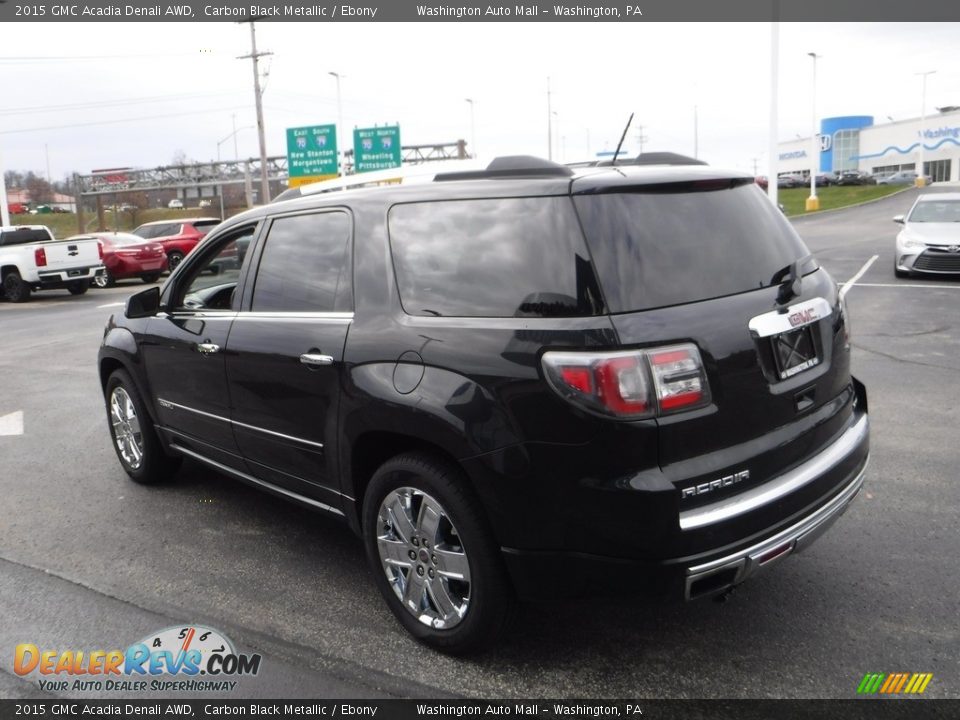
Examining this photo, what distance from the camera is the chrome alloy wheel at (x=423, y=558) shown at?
309 centimetres

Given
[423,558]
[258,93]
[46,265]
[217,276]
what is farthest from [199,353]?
[258,93]

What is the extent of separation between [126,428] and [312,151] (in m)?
41.8

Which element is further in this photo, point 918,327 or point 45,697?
point 918,327

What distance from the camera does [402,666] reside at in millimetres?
3150

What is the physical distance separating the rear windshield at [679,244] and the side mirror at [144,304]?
3.07m

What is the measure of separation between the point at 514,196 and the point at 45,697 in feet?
8.40

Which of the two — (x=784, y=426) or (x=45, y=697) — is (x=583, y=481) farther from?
(x=45, y=697)

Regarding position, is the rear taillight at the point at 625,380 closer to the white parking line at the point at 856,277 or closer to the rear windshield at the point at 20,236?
the white parking line at the point at 856,277

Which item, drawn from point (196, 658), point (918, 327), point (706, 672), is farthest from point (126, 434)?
point (918, 327)

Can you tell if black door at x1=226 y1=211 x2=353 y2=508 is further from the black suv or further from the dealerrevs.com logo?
the dealerrevs.com logo

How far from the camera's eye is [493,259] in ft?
9.83

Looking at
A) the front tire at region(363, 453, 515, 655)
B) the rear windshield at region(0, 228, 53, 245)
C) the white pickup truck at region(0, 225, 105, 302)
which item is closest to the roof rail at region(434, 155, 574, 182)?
the front tire at region(363, 453, 515, 655)

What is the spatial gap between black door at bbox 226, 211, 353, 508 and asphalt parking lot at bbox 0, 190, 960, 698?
1.81 ft

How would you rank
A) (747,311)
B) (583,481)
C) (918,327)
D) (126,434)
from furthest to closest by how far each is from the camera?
(918,327), (126,434), (747,311), (583,481)
